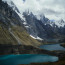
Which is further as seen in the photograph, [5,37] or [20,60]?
[5,37]

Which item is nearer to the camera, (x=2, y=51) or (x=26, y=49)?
(x=2, y=51)

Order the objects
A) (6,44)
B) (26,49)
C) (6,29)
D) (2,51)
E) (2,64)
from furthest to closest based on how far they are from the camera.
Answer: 1. (6,29)
2. (26,49)
3. (6,44)
4. (2,51)
5. (2,64)

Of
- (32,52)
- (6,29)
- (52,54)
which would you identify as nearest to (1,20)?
(6,29)

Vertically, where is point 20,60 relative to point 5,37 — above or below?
below

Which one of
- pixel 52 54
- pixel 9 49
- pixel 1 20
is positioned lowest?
pixel 52 54

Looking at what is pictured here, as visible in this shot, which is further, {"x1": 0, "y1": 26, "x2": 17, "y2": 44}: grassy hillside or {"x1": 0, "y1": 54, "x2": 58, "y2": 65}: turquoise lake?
{"x1": 0, "y1": 26, "x2": 17, "y2": 44}: grassy hillside

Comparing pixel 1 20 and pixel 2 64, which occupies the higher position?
pixel 1 20

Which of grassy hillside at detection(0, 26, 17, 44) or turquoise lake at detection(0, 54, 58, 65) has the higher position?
grassy hillside at detection(0, 26, 17, 44)

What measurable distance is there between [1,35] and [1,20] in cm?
3090

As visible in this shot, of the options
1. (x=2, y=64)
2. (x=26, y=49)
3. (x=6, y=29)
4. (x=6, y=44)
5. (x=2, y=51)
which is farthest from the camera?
(x=6, y=29)

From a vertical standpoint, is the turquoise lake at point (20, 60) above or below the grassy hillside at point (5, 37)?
below

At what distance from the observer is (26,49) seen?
493 feet

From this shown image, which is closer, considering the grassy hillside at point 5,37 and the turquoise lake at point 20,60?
the turquoise lake at point 20,60

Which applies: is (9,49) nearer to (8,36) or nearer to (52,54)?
(8,36)
